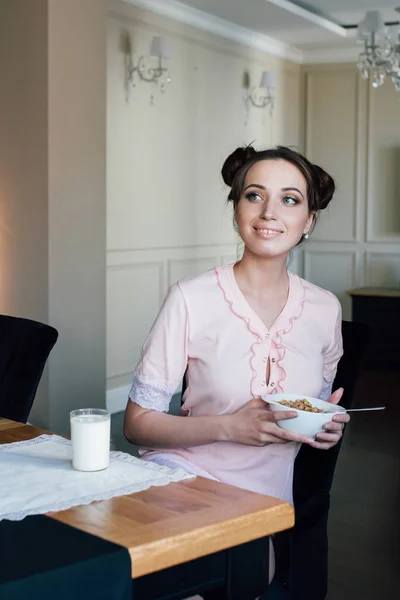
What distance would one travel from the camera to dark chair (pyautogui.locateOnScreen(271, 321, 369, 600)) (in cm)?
178

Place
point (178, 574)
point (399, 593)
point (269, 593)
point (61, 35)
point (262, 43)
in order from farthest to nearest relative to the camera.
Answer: point (262, 43), point (61, 35), point (399, 593), point (269, 593), point (178, 574)

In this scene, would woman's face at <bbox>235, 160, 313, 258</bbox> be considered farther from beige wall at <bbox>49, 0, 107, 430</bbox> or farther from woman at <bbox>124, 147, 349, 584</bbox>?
beige wall at <bbox>49, 0, 107, 430</bbox>

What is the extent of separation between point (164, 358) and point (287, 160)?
1.66 feet

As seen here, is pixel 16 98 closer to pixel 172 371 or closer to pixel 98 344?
pixel 98 344

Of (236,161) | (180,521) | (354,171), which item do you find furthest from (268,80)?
(180,521)

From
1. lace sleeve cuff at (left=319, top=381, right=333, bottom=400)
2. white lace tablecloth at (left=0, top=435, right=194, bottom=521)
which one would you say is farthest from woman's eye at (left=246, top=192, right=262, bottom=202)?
white lace tablecloth at (left=0, top=435, right=194, bottom=521)

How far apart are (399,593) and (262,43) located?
5.09 m

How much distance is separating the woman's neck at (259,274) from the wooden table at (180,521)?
637 millimetres

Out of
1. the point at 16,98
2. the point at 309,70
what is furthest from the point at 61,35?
the point at 309,70

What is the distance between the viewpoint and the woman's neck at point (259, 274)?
1941mm

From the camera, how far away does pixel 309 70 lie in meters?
7.70

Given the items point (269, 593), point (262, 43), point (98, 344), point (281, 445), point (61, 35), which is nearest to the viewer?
point (269, 593)

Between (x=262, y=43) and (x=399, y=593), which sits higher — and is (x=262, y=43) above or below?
above

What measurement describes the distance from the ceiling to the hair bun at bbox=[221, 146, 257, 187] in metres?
3.67
